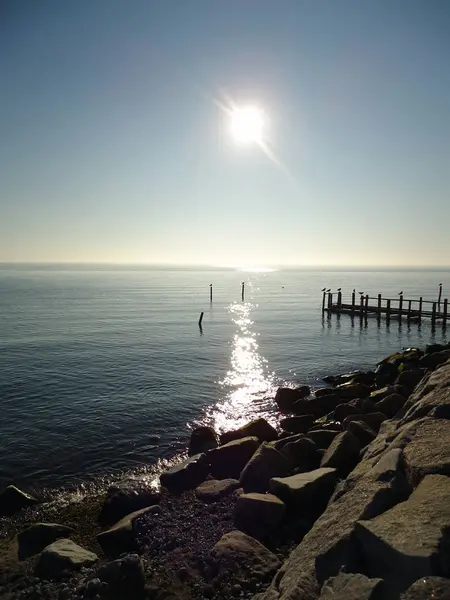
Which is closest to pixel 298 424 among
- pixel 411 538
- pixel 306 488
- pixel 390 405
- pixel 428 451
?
pixel 390 405

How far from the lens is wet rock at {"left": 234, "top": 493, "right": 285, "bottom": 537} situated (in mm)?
6949

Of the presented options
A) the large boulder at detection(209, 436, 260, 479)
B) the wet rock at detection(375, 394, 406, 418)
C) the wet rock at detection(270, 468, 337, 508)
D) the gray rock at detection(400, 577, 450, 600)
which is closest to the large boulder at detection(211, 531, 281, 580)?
the wet rock at detection(270, 468, 337, 508)

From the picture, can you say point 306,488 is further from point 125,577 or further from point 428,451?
point 125,577

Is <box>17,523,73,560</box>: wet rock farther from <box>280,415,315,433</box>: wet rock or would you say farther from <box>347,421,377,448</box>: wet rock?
<box>280,415,315,433</box>: wet rock

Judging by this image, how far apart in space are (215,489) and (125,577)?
3.20m

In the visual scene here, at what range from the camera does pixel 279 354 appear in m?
28.2

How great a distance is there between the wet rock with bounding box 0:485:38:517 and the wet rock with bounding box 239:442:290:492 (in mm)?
4876

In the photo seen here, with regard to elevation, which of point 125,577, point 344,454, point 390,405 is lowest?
point 125,577

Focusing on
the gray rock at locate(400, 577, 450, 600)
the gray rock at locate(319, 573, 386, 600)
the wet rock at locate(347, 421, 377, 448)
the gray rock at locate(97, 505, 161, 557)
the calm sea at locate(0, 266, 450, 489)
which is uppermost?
the gray rock at locate(400, 577, 450, 600)

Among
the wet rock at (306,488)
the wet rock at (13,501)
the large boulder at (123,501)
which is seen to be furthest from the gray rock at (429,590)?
the wet rock at (13,501)

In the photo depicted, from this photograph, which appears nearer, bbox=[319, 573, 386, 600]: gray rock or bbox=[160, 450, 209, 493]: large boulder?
bbox=[319, 573, 386, 600]: gray rock

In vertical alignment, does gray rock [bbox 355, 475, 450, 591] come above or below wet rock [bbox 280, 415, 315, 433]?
above

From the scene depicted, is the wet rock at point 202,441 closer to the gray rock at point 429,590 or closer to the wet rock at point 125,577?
the wet rock at point 125,577

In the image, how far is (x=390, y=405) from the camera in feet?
40.8
